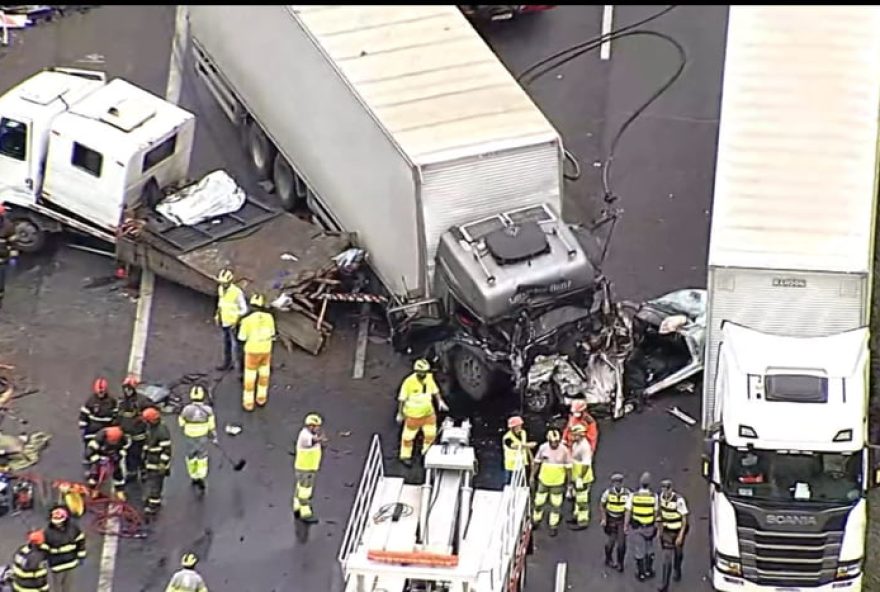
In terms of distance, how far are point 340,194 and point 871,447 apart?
8.07 metres

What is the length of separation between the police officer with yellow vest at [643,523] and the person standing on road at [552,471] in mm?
890

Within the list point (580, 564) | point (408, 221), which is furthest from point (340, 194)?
point (580, 564)

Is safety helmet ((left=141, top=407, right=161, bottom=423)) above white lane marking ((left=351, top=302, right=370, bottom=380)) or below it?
below

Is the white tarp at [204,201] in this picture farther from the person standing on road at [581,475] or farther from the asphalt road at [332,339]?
the person standing on road at [581,475]

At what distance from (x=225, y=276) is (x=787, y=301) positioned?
23.2 feet

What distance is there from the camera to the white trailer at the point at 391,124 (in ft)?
90.0

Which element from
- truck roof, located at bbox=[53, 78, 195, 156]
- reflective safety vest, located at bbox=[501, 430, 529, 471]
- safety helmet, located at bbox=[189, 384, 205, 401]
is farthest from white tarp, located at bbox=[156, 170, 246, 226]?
reflective safety vest, located at bbox=[501, 430, 529, 471]

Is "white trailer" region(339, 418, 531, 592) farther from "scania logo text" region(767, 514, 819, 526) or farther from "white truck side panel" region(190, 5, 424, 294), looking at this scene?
"white truck side panel" region(190, 5, 424, 294)

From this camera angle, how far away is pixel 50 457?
27.0 m

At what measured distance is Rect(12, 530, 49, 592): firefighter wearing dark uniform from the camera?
23469mm

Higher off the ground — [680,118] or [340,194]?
[680,118]

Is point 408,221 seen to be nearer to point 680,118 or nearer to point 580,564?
point 580,564

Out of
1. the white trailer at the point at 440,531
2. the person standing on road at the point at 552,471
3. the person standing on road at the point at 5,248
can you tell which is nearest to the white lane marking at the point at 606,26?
the person standing on road at the point at 5,248

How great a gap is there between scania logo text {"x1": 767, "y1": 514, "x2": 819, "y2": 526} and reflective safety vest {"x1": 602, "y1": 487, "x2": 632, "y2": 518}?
1.65 meters
